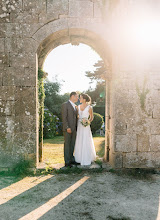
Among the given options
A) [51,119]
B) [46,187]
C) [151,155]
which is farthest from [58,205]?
[51,119]

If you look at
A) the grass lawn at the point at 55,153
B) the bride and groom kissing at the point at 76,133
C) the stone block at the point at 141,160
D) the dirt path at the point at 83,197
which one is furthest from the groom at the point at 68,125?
the stone block at the point at 141,160

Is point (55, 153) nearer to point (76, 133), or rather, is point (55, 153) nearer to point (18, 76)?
point (76, 133)

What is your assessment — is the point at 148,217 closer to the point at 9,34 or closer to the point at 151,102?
the point at 151,102

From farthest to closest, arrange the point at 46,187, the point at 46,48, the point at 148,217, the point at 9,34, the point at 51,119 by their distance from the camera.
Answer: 1. the point at 51,119
2. the point at 46,48
3. the point at 9,34
4. the point at 46,187
5. the point at 148,217

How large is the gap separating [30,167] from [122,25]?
13.0 feet

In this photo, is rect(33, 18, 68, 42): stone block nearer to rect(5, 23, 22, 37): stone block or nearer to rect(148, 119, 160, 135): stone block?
rect(5, 23, 22, 37): stone block

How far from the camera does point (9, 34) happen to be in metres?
4.82

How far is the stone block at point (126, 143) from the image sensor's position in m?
4.98

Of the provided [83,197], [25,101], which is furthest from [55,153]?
[83,197]

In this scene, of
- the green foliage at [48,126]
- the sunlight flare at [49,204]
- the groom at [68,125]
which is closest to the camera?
the sunlight flare at [49,204]

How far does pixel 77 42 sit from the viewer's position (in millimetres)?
5648

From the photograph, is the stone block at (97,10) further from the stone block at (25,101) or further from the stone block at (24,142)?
the stone block at (24,142)

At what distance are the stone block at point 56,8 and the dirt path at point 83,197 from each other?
3.65 meters

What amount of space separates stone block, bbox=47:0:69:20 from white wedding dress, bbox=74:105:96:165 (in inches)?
93.5
